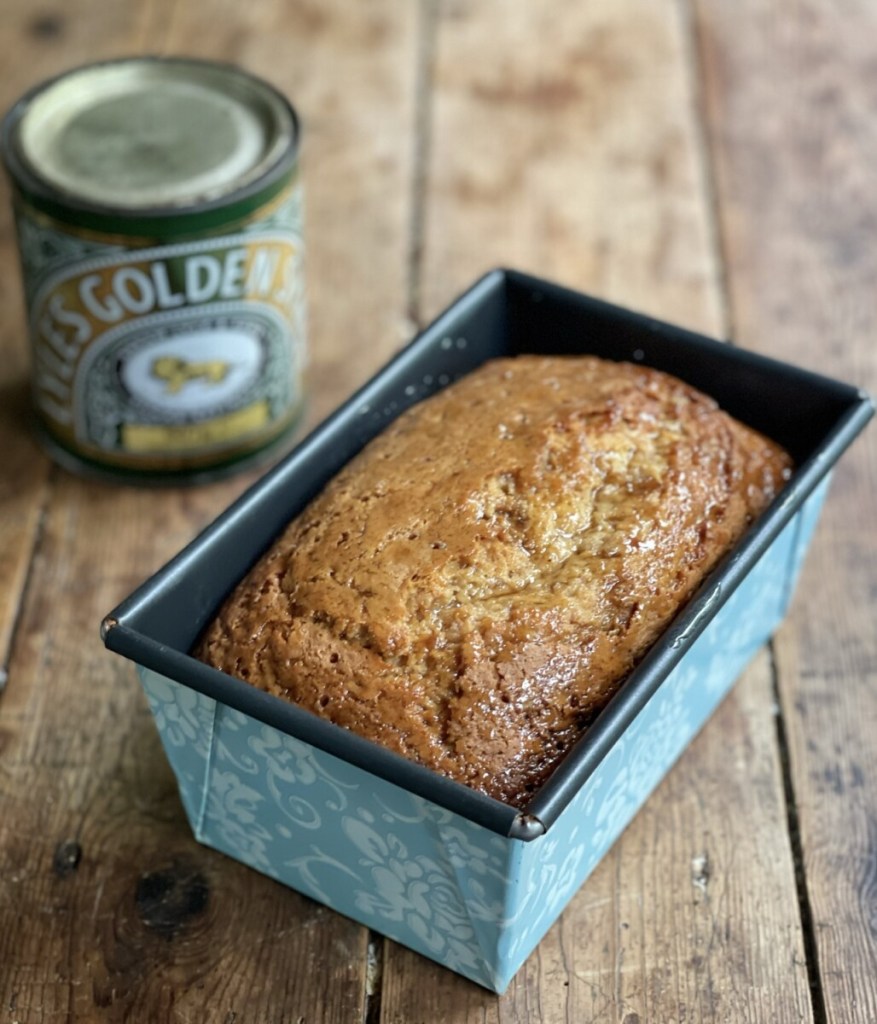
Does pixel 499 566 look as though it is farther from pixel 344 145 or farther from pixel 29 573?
pixel 344 145

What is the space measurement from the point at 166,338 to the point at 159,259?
0.23 feet

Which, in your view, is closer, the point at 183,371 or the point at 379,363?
the point at 183,371

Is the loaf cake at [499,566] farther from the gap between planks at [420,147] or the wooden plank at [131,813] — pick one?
the gap between planks at [420,147]

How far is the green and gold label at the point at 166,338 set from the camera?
1.10 meters

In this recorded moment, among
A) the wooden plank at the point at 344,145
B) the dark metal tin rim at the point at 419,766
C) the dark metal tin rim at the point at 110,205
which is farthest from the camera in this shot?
the wooden plank at the point at 344,145

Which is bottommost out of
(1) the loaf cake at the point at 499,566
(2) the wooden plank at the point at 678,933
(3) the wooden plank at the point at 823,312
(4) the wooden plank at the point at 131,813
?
(4) the wooden plank at the point at 131,813

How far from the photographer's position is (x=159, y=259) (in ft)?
3.57

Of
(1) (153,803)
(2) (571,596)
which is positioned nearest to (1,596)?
(1) (153,803)

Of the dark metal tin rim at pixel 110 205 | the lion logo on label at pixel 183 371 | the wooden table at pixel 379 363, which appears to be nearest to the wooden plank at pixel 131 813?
the wooden table at pixel 379 363

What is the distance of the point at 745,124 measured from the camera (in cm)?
163

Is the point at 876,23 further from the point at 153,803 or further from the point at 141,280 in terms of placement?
the point at 153,803

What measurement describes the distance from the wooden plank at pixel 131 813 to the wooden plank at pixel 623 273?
→ 53 mm

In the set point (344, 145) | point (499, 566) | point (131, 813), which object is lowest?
point (131, 813)

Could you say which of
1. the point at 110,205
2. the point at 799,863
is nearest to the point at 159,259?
the point at 110,205
